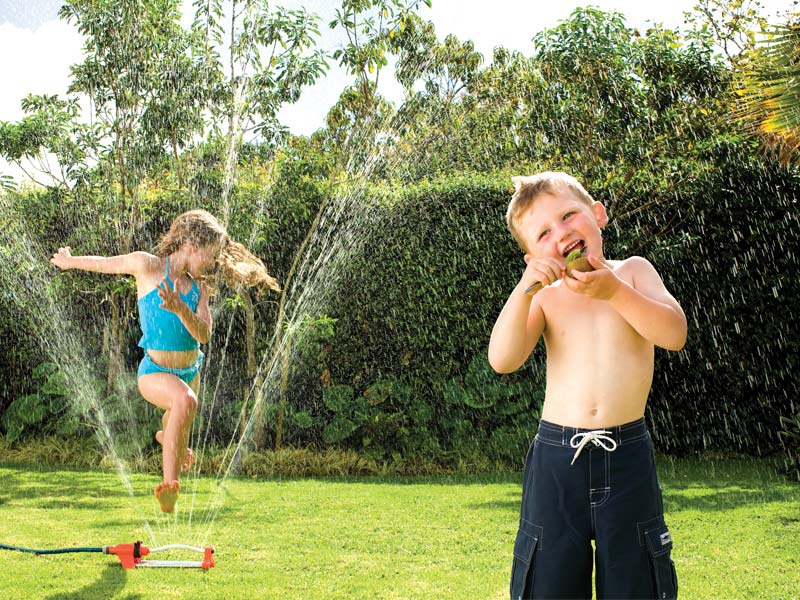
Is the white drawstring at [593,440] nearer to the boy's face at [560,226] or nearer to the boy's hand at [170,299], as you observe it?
the boy's face at [560,226]

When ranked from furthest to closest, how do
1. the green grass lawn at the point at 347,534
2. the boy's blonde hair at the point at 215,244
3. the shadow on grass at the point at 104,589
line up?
the green grass lawn at the point at 347,534, the shadow on grass at the point at 104,589, the boy's blonde hair at the point at 215,244

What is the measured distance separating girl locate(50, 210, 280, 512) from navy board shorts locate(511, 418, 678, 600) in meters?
1.80

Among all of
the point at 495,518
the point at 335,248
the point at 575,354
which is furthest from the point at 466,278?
the point at 575,354

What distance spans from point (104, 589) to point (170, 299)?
1899mm

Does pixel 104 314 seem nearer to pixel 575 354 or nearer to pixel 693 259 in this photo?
pixel 693 259

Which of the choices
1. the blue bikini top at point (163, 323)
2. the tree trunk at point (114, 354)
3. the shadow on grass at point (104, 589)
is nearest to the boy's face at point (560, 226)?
the blue bikini top at point (163, 323)

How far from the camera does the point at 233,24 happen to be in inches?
293

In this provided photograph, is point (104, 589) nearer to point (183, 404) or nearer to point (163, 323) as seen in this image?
point (183, 404)

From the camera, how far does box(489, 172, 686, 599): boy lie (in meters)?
2.21

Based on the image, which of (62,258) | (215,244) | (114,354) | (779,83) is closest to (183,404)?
(215,244)

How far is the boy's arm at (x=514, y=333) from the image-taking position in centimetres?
224

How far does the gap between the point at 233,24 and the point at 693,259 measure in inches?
197

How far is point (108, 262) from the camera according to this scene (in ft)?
12.1

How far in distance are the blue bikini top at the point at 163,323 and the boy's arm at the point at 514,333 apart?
1.70m
